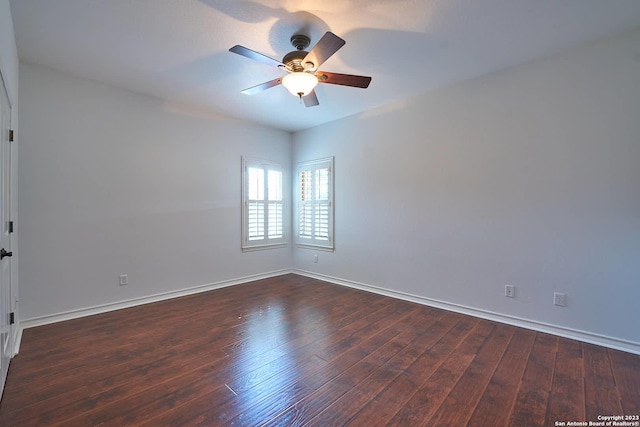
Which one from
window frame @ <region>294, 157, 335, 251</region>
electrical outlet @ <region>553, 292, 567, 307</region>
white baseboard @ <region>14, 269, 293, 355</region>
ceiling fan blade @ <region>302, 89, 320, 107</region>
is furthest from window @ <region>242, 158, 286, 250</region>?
electrical outlet @ <region>553, 292, 567, 307</region>

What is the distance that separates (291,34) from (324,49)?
0.55m

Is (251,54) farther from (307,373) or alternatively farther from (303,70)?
(307,373)

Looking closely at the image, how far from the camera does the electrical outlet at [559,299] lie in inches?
106

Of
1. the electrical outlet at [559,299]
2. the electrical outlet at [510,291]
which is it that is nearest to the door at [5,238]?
the electrical outlet at [510,291]

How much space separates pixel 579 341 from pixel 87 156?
530 cm

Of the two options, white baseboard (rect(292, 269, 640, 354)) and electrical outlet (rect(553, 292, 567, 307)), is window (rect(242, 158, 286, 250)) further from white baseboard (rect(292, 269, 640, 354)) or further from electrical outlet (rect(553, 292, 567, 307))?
electrical outlet (rect(553, 292, 567, 307))

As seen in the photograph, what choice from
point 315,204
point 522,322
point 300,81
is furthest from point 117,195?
point 522,322

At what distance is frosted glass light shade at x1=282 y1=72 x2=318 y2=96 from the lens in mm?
2289

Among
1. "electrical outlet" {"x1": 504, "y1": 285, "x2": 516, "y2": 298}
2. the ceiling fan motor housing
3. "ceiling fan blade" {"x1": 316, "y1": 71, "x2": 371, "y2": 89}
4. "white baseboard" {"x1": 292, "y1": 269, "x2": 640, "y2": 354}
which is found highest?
the ceiling fan motor housing

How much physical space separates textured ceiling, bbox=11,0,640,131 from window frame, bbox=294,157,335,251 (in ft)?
6.03

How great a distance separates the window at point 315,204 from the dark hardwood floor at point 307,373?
1.80 meters

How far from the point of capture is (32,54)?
8.85 feet

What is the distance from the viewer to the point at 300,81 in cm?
230

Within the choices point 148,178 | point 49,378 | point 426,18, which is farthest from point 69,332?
point 426,18
